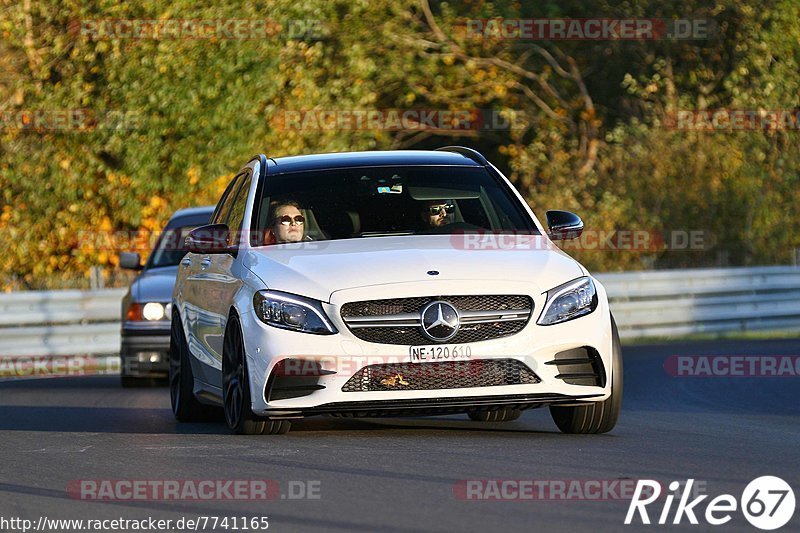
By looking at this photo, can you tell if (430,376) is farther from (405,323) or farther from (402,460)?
(402,460)

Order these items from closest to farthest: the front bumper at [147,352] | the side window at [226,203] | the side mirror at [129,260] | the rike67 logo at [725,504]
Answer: the rike67 logo at [725,504] → the side window at [226,203] → the front bumper at [147,352] → the side mirror at [129,260]

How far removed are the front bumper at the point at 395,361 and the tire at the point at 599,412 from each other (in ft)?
0.52

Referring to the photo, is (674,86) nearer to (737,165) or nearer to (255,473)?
(737,165)

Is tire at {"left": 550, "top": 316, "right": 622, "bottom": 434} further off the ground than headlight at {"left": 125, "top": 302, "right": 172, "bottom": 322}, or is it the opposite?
tire at {"left": 550, "top": 316, "right": 622, "bottom": 434}

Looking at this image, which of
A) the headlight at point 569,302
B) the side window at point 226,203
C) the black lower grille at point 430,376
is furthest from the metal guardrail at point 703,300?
the black lower grille at point 430,376

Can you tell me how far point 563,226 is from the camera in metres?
11.3

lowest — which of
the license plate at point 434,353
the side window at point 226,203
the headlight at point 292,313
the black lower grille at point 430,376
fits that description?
the black lower grille at point 430,376

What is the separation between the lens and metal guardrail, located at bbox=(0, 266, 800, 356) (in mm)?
20938

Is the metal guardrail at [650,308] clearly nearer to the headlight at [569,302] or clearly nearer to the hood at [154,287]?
the hood at [154,287]

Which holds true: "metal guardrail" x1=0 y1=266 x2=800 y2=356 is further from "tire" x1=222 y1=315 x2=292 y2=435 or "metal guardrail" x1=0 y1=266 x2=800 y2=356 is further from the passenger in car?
"tire" x1=222 y1=315 x2=292 y2=435

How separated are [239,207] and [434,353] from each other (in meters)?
2.50

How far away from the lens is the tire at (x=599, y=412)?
10.5 meters

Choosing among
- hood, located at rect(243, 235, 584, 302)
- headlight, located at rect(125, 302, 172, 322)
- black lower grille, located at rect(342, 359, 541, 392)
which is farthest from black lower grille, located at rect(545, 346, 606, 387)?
headlight, located at rect(125, 302, 172, 322)

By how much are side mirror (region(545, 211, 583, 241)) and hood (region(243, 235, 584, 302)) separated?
28 cm
